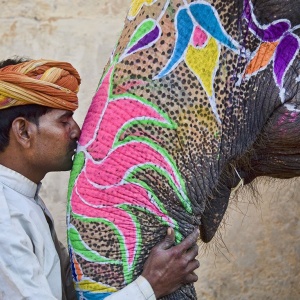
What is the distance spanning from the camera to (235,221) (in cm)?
348

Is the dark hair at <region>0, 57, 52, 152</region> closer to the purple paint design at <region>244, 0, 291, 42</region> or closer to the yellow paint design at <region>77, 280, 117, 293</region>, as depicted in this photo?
the yellow paint design at <region>77, 280, 117, 293</region>

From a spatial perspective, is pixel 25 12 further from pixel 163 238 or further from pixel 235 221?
pixel 163 238

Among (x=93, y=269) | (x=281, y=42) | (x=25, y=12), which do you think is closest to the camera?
(x=93, y=269)

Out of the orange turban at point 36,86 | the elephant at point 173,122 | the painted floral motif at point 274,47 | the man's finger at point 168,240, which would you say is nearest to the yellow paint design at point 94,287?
the elephant at point 173,122

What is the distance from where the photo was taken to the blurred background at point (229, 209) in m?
3.33

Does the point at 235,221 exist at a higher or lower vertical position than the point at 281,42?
lower

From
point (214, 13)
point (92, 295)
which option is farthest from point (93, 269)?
point (214, 13)

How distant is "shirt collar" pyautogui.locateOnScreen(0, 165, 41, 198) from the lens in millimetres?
1963

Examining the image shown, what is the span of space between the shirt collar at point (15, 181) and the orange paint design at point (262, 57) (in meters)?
0.52

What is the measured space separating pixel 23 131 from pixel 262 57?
0.52 metres

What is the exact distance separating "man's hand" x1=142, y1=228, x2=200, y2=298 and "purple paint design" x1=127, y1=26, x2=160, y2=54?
1.22 feet

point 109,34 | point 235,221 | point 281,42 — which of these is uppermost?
point 281,42

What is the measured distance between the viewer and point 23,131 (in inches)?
77.0

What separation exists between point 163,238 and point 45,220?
33cm
